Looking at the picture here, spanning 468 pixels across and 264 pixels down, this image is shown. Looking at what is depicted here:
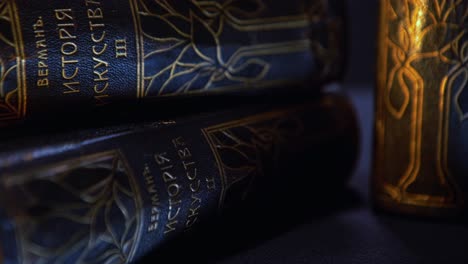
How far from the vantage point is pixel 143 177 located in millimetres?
540

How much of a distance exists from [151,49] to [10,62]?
14cm

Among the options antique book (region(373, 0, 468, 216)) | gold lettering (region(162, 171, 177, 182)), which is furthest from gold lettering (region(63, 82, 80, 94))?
antique book (region(373, 0, 468, 216))

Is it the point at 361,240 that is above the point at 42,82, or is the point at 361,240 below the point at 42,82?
below

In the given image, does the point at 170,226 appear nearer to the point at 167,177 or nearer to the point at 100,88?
the point at 167,177

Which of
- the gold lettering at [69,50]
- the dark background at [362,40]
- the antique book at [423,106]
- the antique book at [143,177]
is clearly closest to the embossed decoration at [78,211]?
the antique book at [143,177]

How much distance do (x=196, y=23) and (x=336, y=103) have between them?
251 millimetres

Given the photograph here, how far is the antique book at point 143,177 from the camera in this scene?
0.47m

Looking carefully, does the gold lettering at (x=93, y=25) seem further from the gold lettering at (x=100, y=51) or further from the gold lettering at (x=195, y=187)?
the gold lettering at (x=195, y=187)

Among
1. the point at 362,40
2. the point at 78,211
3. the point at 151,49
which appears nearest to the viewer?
the point at 78,211

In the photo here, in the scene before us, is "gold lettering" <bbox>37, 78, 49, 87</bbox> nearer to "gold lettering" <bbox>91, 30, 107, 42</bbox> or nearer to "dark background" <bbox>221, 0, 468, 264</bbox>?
"gold lettering" <bbox>91, 30, 107, 42</bbox>

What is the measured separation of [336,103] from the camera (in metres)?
0.79

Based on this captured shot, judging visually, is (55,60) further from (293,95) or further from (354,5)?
(354,5)

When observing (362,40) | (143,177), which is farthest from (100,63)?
(362,40)

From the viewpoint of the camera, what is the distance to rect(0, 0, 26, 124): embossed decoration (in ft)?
Answer: 1.65
